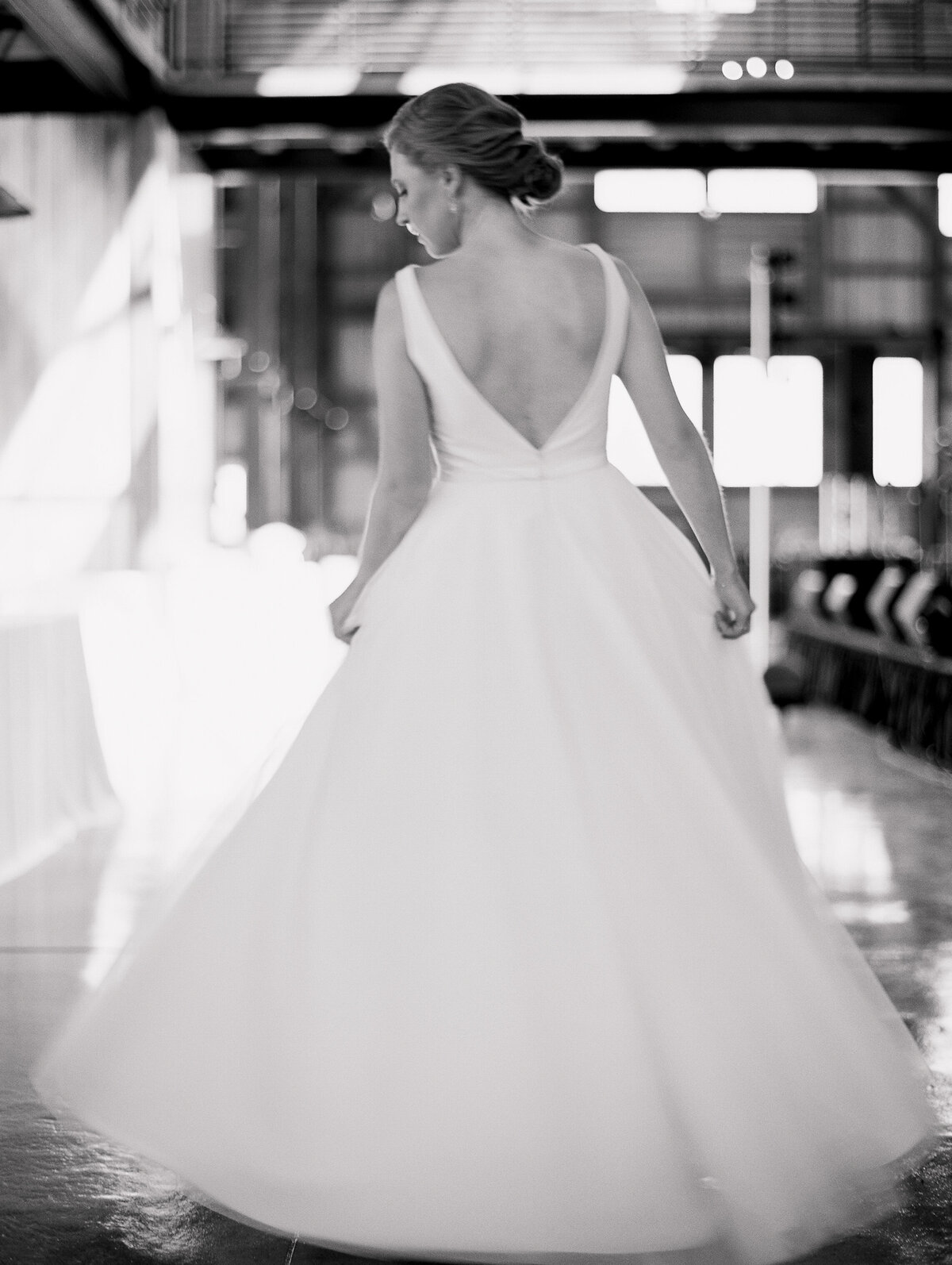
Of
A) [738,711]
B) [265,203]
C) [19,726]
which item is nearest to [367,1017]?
[738,711]

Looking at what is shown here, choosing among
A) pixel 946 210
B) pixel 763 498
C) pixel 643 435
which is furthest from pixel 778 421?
pixel 763 498

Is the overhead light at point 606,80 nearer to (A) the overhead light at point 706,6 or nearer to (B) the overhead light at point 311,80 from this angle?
(A) the overhead light at point 706,6

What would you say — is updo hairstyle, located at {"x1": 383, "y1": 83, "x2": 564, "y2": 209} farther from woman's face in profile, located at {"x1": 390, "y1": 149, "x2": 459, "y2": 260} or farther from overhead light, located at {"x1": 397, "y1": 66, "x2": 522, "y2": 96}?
overhead light, located at {"x1": 397, "y1": 66, "x2": 522, "y2": 96}

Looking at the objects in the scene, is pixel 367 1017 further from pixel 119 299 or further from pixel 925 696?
pixel 119 299

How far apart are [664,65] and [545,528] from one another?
6332 mm

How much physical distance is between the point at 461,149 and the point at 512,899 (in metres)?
0.94

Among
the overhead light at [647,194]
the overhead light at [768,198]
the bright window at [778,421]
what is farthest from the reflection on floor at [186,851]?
the overhead light at [768,198]

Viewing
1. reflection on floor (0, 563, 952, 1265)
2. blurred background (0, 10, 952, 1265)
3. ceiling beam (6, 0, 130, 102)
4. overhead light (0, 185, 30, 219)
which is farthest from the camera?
ceiling beam (6, 0, 130, 102)

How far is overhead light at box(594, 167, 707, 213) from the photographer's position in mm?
20250

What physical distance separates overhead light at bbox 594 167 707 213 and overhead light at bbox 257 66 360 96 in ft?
42.2

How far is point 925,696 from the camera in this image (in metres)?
7.52

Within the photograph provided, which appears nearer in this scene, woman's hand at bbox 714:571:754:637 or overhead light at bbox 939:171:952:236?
woman's hand at bbox 714:571:754:637

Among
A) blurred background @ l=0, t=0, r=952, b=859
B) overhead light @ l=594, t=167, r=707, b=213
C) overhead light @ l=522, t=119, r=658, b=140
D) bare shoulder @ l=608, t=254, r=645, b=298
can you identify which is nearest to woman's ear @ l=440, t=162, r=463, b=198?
bare shoulder @ l=608, t=254, r=645, b=298

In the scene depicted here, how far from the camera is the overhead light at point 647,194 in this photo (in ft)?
66.4
